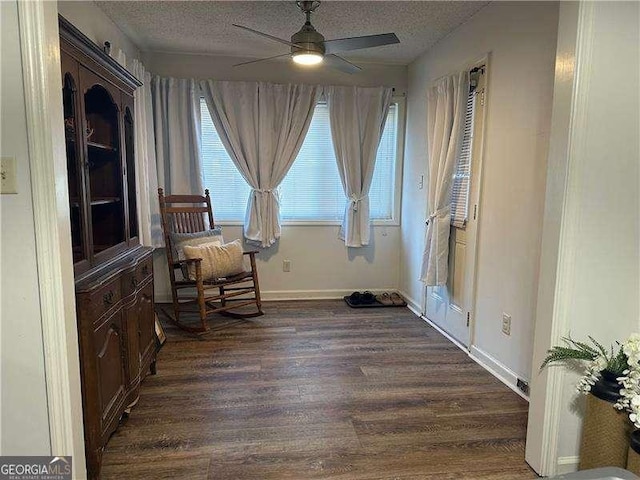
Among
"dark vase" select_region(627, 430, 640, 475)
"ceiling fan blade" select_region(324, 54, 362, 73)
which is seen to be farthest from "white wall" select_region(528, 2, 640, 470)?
"ceiling fan blade" select_region(324, 54, 362, 73)

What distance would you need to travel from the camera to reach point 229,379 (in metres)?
2.54

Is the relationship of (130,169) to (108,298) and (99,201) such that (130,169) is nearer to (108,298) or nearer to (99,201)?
(99,201)

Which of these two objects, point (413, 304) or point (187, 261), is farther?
point (413, 304)

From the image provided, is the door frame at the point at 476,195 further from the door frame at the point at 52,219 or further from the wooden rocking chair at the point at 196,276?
the door frame at the point at 52,219

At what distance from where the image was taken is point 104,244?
2184mm

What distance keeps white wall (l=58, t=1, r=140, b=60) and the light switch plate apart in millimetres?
1525

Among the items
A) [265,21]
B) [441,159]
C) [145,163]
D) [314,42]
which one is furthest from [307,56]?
[145,163]

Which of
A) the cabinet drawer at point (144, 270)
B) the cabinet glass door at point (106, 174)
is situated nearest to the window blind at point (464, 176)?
the cabinet drawer at point (144, 270)

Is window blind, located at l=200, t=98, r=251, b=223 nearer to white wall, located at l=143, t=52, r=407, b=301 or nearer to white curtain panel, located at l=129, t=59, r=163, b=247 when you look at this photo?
white wall, located at l=143, t=52, r=407, b=301

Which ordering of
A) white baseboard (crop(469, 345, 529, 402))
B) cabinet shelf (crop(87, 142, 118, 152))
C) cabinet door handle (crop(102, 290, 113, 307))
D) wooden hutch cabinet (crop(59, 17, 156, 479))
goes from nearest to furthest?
wooden hutch cabinet (crop(59, 17, 156, 479)) → cabinet door handle (crop(102, 290, 113, 307)) → cabinet shelf (crop(87, 142, 118, 152)) → white baseboard (crop(469, 345, 529, 402))

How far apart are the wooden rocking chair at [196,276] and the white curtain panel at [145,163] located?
0.45ft

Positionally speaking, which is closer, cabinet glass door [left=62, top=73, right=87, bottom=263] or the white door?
cabinet glass door [left=62, top=73, right=87, bottom=263]

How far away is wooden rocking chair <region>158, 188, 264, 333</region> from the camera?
131 inches

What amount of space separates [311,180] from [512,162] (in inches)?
84.8
